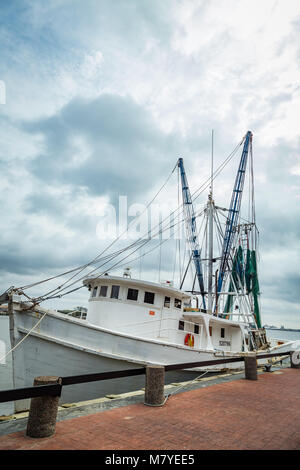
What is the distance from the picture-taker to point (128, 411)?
6.24 meters

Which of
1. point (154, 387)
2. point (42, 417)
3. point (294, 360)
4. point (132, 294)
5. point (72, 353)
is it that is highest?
point (132, 294)

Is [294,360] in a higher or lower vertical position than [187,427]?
lower

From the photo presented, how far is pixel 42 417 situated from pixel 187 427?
8.40 ft

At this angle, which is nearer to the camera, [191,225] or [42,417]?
[42,417]

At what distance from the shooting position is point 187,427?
5.41 m

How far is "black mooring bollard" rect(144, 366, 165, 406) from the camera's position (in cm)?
681

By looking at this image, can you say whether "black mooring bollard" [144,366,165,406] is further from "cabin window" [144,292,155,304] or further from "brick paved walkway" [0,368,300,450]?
"cabin window" [144,292,155,304]

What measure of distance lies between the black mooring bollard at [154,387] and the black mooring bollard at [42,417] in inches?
104

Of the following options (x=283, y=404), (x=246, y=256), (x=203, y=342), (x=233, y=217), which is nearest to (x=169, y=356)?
(x=203, y=342)

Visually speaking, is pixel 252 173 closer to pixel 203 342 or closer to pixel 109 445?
pixel 203 342

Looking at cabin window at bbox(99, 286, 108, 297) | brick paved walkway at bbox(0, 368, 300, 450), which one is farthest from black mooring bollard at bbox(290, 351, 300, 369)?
cabin window at bbox(99, 286, 108, 297)

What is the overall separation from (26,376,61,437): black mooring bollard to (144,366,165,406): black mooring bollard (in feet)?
8.67

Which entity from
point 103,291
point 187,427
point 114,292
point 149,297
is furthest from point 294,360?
point 187,427

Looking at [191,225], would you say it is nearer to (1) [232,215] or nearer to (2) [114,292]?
(1) [232,215]
